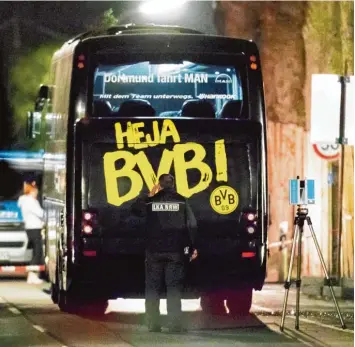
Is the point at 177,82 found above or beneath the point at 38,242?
above

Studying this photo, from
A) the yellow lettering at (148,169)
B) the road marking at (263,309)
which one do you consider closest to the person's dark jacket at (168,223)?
the yellow lettering at (148,169)

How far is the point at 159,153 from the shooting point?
18.1 metres

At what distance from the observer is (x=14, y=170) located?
96.7 ft

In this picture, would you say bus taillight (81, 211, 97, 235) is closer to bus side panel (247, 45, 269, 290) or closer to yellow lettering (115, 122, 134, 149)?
yellow lettering (115, 122, 134, 149)

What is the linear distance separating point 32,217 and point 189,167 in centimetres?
923

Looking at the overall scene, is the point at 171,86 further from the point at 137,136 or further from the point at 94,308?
the point at 94,308

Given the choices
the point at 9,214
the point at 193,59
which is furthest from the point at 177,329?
the point at 9,214

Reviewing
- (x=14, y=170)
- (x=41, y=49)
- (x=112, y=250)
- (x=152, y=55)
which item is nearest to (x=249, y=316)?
(x=112, y=250)

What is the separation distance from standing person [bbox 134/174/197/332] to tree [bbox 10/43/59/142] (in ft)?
116

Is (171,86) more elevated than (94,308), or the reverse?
(171,86)

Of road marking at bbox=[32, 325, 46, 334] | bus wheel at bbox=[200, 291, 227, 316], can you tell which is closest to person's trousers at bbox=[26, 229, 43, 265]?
bus wheel at bbox=[200, 291, 227, 316]

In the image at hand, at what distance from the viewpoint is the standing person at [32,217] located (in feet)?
87.7

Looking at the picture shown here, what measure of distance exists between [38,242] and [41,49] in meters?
27.1

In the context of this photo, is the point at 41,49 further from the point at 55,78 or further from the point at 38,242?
the point at 55,78
